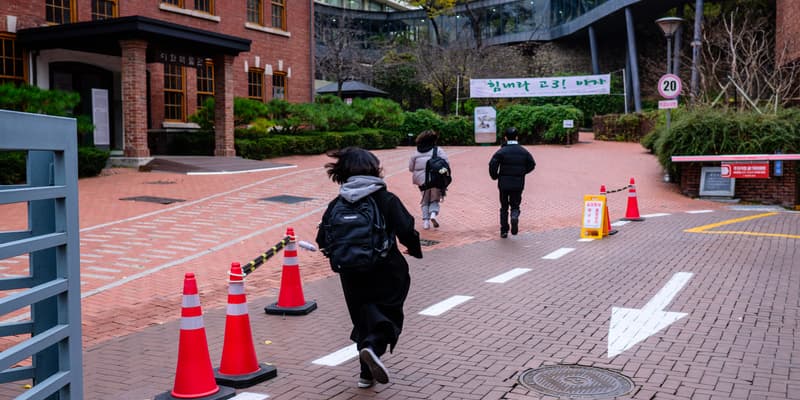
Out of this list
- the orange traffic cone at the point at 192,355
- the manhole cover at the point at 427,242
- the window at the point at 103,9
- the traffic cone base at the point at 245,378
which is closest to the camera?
the orange traffic cone at the point at 192,355

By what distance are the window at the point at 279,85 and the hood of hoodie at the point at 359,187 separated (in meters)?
24.9

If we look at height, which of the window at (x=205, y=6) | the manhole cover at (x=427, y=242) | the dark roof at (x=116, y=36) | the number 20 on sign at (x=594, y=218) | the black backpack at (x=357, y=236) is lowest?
the manhole cover at (x=427, y=242)

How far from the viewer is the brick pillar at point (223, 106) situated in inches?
890

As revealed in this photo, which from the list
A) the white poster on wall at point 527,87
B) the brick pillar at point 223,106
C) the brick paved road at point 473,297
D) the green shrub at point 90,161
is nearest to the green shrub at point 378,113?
the white poster on wall at point 527,87

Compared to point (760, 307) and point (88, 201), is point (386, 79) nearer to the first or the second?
point (88, 201)

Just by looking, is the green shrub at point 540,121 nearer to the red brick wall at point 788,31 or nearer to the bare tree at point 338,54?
the red brick wall at point 788,31

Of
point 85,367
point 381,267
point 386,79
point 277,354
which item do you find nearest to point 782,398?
point 381,267

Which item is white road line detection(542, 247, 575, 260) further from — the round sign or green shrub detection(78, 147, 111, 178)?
green shrub detection(78, 147, 111, 178)

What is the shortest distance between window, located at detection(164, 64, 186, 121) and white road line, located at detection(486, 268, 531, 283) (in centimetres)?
1788

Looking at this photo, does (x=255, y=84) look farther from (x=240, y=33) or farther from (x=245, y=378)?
(x=245, y=378)

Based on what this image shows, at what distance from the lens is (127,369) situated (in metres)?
5.68

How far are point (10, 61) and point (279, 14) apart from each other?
1215 cm

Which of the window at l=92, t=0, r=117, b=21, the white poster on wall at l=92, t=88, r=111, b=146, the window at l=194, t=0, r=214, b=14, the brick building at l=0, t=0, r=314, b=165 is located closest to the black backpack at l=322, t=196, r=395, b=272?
the brick building at l=0, t=0, r=314, b=165

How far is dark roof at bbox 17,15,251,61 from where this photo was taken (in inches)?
746
